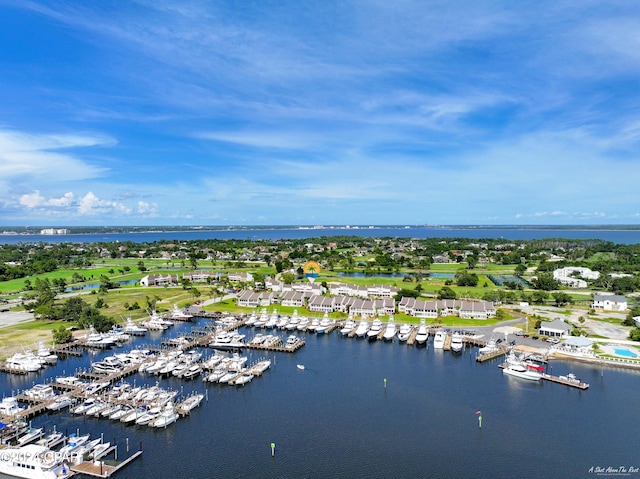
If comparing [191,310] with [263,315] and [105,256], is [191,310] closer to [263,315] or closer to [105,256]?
[263,315]

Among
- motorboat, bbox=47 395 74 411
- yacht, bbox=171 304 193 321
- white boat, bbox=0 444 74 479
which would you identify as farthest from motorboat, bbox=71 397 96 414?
yacht, bbox=171 304 193 321

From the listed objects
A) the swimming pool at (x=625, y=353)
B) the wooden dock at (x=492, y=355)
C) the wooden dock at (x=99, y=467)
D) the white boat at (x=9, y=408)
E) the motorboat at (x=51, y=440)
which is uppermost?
the white boat at (x=9, y=408)

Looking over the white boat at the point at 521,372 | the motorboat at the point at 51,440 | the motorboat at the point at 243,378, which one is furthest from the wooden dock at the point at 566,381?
the motorboat at the point at 51,440

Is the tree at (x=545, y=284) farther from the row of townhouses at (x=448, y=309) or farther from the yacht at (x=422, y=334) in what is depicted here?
the yacht at (x=422, y=334)

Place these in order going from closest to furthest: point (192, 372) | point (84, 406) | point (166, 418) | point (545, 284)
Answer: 1. point (166, 418)
2. point (84, 406)
3. point (192, 372)
4. point (545, 284)

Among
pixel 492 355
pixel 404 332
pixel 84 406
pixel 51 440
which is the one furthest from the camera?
pixel 404 332

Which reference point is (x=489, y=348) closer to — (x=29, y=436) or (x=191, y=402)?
(x=191, y=402)

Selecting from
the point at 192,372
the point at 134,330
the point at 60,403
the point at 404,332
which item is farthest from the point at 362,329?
the point at 60,403
